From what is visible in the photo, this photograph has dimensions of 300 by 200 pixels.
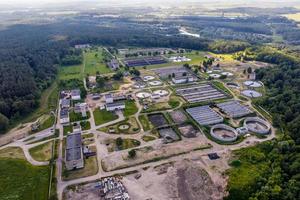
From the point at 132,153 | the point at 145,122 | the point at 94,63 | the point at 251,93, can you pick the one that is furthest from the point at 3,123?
the point at 251,93

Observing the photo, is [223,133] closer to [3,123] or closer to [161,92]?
[161,92]

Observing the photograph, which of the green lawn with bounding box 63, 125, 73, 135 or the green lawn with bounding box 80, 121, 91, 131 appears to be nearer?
the green lawn with bounding box 63, 125, 73, 135

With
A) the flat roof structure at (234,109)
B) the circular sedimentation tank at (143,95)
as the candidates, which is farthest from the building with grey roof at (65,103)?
the flat roof structure at (234,109)

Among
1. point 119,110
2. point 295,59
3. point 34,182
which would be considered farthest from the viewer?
point 295,59

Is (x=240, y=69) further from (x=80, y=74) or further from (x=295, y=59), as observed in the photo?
(x=80, y=74)

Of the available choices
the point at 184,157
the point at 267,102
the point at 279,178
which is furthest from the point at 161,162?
the point at 267,102

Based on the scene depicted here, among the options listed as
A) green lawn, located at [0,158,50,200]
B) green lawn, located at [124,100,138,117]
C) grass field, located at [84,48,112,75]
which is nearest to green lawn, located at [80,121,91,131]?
green lawn, located at [124,100,138,117]

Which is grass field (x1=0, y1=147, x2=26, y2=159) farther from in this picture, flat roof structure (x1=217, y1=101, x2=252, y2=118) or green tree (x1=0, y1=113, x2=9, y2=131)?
flat roof structure (x1=217, y1=101, x2=252, y2=118)
